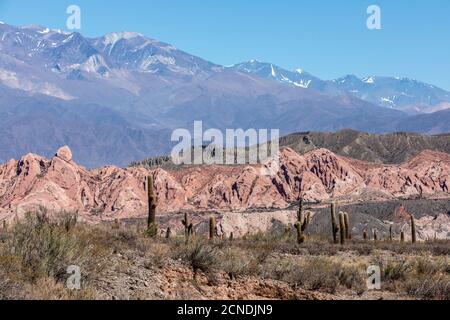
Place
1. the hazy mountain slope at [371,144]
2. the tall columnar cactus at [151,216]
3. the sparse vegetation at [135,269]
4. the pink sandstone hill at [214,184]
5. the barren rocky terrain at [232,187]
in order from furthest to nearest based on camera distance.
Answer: the hazy mountain slope at [371,144]
the pink sandstone hill at [214,184]
the barren rocky terrain at [232,187]
the tall columnar cactus at [151,216]
the sparse vegetation at [135,269]

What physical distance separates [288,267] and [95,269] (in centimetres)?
520

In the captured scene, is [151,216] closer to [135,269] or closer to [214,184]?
[135,269]

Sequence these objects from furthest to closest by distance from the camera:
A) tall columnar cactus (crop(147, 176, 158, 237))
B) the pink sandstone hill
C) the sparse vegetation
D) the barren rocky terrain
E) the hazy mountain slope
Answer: the hazy mountain slope < the pink sandstone hill < the barren rocky terrain < tall columnar cactus (crop(147, 176, 158, 237)) < the sparse vegetation

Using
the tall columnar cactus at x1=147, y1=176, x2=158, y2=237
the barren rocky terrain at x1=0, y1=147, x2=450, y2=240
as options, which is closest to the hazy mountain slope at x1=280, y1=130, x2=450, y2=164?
the barren rocky terrain at x1=0, y1=147, x2=450, y2=240

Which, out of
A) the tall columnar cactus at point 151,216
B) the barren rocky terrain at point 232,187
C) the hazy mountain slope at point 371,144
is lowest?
the tall columnar cactus at point 151,216

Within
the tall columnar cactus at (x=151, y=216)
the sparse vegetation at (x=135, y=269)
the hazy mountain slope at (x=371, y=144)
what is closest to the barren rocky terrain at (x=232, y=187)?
the hazy mountain slope at (x=371, y=144)

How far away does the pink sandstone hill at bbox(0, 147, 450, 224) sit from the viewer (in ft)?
312

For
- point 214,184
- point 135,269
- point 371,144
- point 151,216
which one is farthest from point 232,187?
point 135,269

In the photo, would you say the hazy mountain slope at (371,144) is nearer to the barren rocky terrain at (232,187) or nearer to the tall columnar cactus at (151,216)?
the barren rocky terrain at (232,187)

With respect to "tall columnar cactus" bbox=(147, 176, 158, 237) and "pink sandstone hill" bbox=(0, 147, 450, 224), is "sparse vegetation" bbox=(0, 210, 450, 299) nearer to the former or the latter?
"tall columnar cactus" bbox=(147, 176, 158, 237)

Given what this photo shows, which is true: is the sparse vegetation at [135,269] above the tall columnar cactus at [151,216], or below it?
below

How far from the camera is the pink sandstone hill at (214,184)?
312 ft
